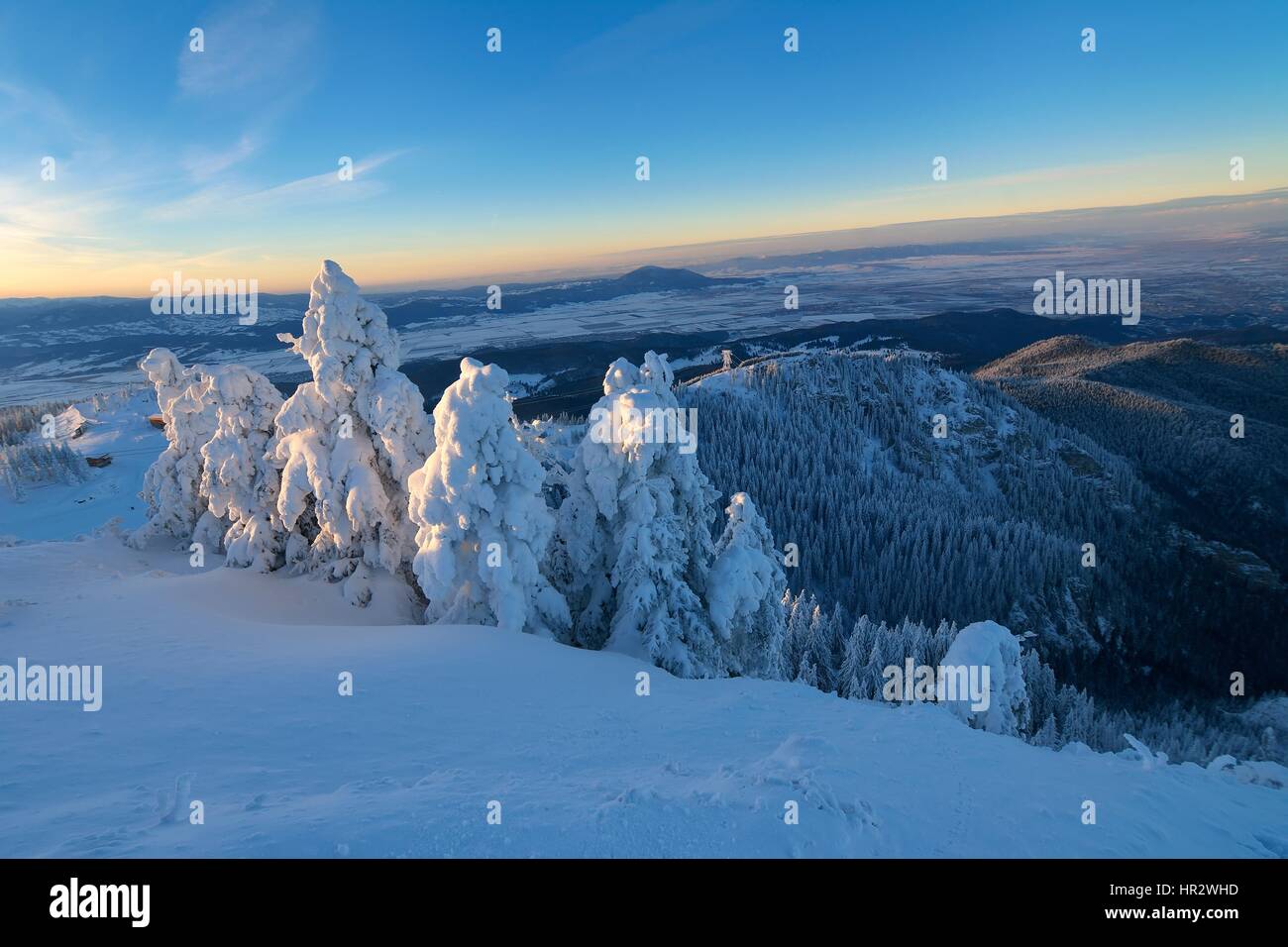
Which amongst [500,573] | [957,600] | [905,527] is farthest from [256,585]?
[905,527]

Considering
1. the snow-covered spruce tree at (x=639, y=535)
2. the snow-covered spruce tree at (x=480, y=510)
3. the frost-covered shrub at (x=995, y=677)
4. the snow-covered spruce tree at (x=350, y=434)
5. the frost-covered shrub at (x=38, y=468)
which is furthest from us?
the frost-covered shrub at (x=38, y=468)

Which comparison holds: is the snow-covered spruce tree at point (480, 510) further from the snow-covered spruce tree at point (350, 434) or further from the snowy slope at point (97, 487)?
the snowy slope at point (97, 487)

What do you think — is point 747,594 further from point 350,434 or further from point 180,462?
point 180,462

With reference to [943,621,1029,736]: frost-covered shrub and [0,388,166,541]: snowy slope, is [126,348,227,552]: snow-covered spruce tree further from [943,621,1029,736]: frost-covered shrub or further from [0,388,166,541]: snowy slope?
[943,621,1029,736]: frost-covered shrub

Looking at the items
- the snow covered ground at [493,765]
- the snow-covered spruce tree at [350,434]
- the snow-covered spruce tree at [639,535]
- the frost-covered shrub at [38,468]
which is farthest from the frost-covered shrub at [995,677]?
the frost-covered shrub at [38,468]

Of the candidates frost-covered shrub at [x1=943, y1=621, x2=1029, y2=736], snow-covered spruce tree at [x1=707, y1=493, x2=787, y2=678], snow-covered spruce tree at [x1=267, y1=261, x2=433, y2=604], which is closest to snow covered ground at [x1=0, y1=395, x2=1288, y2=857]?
snow-covered spruce tree at [x1=707, y1=493, x2=787, y2=678]
